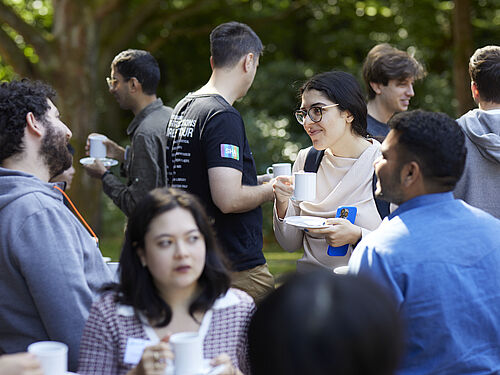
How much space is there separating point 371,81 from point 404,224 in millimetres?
3090

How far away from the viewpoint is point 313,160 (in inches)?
151

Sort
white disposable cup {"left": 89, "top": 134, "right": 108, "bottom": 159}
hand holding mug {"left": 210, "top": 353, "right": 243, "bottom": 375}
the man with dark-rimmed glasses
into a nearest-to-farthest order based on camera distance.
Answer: hand holding mug {"left": 210, "top": 353, "right": 243, "bottom": 375} < the man with dark-rimmed glasses < white disposable cup {"left": 89, "top": 134, "right": 108, "bottom": 159}

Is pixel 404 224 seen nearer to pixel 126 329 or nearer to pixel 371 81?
pixel 126 329

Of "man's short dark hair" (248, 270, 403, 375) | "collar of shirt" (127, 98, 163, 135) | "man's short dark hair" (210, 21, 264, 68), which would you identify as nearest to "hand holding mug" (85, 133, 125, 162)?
"collar of shirt" (127, 98, 163, 135)

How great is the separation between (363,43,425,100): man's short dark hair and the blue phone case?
6.85ft

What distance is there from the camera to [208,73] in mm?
15375

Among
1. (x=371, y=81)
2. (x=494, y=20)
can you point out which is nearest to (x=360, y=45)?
(x=494, y=20)

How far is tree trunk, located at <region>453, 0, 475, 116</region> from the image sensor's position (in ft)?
33.2

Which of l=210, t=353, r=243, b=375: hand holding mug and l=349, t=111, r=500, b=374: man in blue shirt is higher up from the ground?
l=349, t=111, r=500, b=374: man in blue shirt

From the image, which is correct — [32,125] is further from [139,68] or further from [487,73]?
[487,73]

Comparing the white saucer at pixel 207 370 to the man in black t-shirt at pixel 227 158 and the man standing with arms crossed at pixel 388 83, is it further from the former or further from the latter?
the man standing with arms crossed at pixel 388 83

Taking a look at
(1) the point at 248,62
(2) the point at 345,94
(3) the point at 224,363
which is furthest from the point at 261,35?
(3) the point at 224,363

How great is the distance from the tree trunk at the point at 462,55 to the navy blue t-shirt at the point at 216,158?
6.81m

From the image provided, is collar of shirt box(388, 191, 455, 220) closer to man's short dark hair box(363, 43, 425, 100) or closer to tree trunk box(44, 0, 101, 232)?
man's short dark hair box(363, 43, 425, 100)
